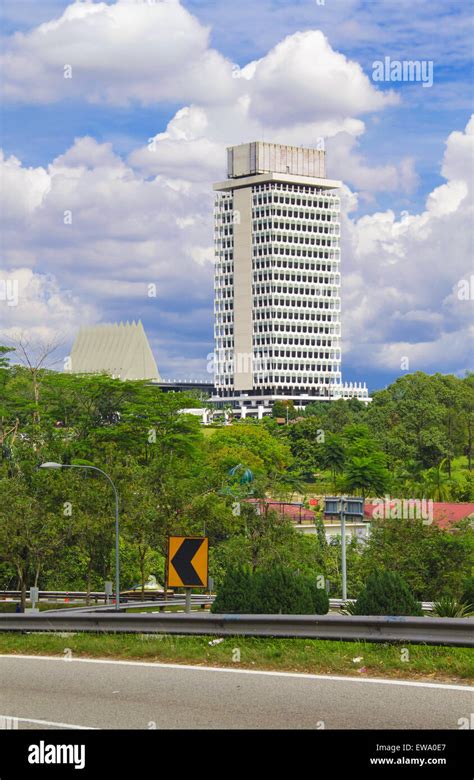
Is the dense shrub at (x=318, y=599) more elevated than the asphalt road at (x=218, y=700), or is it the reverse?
the dense shrub at (x=318, y=599)

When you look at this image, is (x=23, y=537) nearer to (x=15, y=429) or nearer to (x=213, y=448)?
(x=15, y=429)

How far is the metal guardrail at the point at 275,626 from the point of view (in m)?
13.6

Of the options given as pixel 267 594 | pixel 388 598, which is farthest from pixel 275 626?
pixel 267 594

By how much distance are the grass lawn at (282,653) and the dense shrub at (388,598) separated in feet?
5.27

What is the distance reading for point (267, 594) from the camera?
17719mm

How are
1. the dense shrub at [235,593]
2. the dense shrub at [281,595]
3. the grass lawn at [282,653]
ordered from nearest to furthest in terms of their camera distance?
the grass lawn at [282,653], the dense shrub at [281,595], the dense shrub at [235,593]

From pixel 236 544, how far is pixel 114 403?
31.2m

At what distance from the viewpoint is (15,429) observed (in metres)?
75.1

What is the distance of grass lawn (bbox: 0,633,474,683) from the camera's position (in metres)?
13.4

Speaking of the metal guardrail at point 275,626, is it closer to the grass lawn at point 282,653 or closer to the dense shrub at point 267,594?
the grass lawn at point 282,653

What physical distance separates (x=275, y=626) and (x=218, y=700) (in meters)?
2.89

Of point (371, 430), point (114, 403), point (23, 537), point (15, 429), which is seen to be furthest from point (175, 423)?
point (371, 430)
